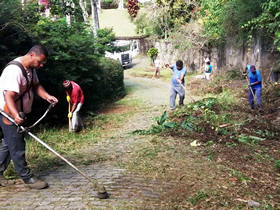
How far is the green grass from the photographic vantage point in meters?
44.0

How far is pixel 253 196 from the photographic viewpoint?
14.2 ft

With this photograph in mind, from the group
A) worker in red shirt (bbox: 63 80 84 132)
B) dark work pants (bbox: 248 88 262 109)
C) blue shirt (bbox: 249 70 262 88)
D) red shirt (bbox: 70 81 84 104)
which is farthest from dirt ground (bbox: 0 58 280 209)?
blue shirt (bbox: 249 70 262 88)

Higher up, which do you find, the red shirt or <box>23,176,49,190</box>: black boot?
the red shirt

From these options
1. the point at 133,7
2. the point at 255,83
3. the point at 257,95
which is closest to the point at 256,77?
the point at 255,83

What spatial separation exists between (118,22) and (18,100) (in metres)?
43.9

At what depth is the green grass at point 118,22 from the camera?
43969 millimetres

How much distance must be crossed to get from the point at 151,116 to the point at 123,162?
493cm

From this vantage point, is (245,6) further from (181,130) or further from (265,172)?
(265,172)

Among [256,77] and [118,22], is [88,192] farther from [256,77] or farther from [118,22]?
[118,22]

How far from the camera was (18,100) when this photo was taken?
4379mm

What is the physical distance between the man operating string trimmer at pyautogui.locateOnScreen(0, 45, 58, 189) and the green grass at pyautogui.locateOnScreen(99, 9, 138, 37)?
39583 mm

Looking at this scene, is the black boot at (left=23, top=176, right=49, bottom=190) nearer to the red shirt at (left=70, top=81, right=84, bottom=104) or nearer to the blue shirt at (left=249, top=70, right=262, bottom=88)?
the red shirt at (left=70, top=81, right=84, bottom=104)

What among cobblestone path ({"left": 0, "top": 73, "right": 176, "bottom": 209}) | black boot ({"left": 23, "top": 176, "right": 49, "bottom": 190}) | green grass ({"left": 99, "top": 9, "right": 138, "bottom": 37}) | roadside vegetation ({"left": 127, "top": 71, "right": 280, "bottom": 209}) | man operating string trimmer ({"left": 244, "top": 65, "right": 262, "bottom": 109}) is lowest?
roadside vegetation ({"left": 127, "top": 71, "right": 280, "bottom": 209})

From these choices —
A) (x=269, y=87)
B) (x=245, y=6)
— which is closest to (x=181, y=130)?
(x=269, y=87)
